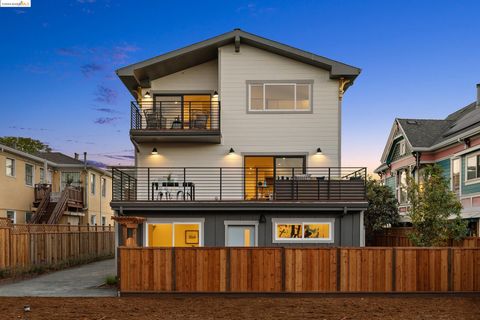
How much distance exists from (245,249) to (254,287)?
1.11 metres

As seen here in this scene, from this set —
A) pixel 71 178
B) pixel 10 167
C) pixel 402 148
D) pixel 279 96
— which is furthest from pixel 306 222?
pixel 71 178

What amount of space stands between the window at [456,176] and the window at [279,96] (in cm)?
951

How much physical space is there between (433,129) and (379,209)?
28.9ft

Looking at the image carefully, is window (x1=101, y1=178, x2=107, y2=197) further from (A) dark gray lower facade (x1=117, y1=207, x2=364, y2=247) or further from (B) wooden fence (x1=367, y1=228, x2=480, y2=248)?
(B) wooden fence (x1=367, y1=228, x2=480, y2=248)

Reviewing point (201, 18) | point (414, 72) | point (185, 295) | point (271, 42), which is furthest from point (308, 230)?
point (414, 72)

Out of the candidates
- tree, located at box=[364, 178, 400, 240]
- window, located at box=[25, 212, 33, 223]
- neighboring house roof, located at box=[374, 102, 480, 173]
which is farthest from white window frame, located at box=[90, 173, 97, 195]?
neighboring house roof, located at box=[374, 102, 480, 173]

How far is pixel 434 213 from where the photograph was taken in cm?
1485

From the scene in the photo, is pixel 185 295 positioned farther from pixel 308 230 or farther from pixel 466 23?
pixel 466 23

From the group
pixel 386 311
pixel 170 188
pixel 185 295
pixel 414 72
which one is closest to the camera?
pixel 386 311

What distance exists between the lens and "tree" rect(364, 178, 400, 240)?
73.6 ft

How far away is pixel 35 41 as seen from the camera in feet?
85.6

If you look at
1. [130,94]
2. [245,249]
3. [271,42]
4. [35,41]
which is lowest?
[245,249]

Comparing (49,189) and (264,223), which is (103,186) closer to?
(49,189)

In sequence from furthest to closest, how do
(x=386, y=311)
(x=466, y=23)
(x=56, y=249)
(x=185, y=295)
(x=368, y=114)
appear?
1. (x=368, y=114)
2. (x=466, y=23)
3. (x=56, y=249)
4. (x=185, y=295)
5. (x=386, y=311)
